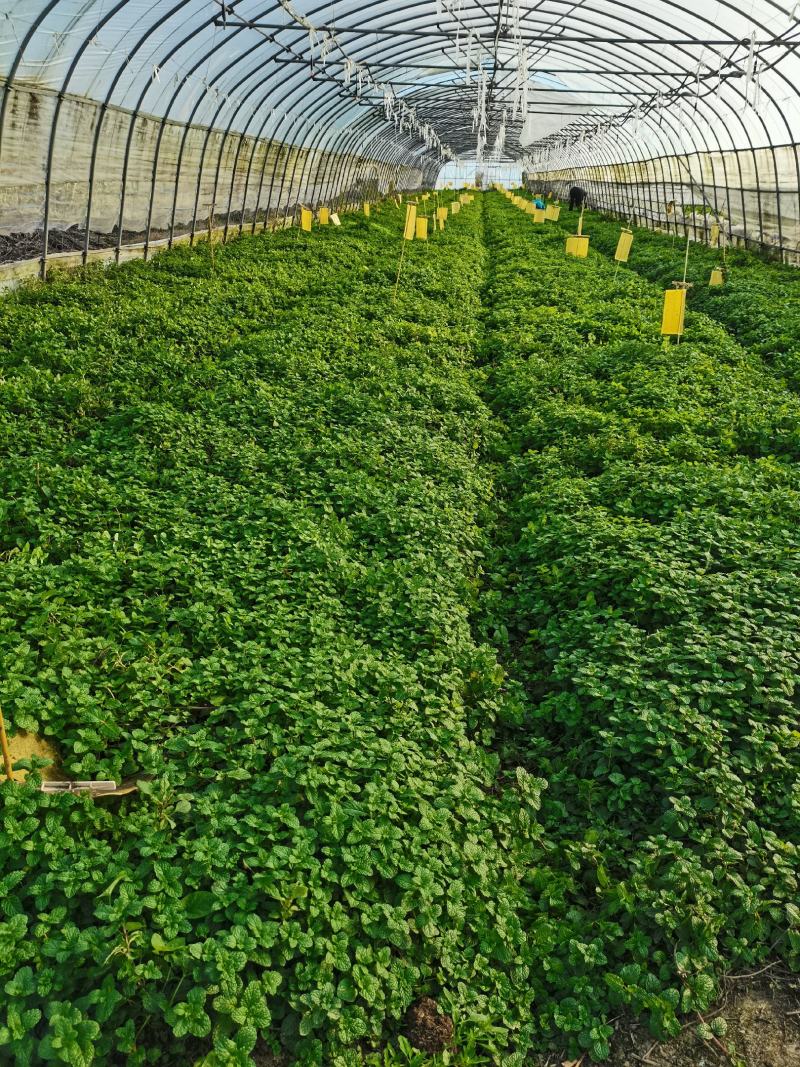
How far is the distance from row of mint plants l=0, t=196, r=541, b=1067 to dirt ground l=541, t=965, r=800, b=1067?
387 mm

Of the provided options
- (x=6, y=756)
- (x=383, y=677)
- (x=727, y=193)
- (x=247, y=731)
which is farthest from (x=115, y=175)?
(x=727, y=193)

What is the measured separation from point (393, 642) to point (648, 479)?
3273 mm

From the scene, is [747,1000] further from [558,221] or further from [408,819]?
[558,221]

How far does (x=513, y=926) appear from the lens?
3492mm

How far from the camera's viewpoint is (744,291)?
15148mm

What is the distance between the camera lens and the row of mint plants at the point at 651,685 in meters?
3.53

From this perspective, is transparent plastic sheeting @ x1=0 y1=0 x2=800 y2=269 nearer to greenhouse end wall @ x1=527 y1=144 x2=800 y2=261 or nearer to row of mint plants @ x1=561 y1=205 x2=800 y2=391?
greenhouse end wall @ x1=527 y1=144 x2=800 y2=261

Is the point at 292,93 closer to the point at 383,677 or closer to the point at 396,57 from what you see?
the point at 396,57

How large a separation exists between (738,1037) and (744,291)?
14435 mm

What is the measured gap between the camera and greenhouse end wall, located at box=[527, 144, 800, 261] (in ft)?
66.3

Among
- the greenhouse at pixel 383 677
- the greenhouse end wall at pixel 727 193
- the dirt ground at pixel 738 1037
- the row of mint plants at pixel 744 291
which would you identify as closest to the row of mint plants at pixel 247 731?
the greenhouse at pixel 383 677

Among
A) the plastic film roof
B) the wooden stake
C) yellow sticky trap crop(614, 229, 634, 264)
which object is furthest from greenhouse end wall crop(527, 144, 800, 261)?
the wooden stake

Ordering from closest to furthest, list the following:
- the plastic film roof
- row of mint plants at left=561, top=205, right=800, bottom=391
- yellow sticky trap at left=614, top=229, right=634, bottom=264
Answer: row of mint plants at left=561, top=205, right=800, bottom=391
the plastic film roof
yellow sticky trap at left=614, top=229, right=634, bottom=264

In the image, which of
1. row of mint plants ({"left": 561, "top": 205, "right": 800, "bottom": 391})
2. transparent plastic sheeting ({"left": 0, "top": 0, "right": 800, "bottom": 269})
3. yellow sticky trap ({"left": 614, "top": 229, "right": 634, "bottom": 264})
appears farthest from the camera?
yellow sticky trap ({"left": 614, "top": 229, "right": 634, "bottom": 264})
